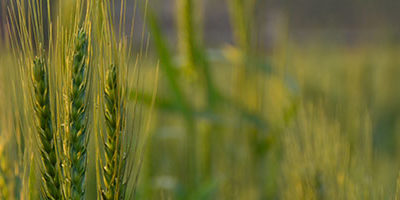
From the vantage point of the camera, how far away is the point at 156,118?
2.51ft

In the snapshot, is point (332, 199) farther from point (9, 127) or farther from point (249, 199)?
point (9, 127)

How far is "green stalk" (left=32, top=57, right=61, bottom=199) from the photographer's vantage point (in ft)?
1.04

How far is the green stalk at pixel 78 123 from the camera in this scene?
1.01 ft

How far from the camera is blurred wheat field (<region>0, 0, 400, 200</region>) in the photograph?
32 centimetres

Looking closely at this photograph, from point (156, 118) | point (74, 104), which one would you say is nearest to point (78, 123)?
point (74, 104)

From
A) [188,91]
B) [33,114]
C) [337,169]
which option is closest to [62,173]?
[33,114]

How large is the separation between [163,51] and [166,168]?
242 millimetres

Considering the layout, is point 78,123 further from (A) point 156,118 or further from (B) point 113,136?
(A) point 156,118

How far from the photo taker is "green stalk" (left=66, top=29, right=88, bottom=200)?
0.31 m

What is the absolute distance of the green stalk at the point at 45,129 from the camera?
0.32 m

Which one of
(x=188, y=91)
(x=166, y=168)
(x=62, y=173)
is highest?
(x=62, y=173)

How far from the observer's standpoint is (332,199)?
49 centimetres

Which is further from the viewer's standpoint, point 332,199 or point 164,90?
point 164,90

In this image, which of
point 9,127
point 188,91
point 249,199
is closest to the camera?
point 9,127
